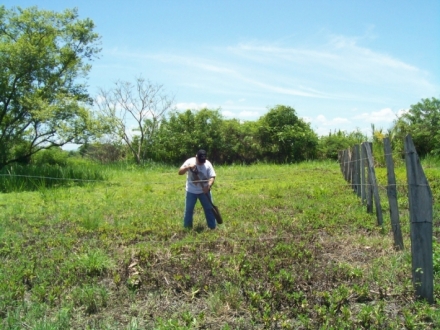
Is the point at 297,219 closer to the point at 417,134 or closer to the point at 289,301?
the point at 289,301

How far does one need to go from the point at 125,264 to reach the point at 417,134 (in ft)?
67.4

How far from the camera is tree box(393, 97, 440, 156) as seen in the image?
21906 mm

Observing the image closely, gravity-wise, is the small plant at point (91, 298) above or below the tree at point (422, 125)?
below

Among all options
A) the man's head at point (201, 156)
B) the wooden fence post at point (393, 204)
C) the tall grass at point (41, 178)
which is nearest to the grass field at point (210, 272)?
the wooden fence post at point (393, 204)

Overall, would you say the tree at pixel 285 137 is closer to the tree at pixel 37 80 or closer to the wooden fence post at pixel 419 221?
the tree at pixel 37 80

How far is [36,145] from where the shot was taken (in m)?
17.6

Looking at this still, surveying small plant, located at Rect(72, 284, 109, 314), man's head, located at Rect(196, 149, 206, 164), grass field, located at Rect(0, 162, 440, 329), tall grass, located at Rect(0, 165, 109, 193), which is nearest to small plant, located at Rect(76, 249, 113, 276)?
grass field, located at Rect(0, 162, 440, 329)

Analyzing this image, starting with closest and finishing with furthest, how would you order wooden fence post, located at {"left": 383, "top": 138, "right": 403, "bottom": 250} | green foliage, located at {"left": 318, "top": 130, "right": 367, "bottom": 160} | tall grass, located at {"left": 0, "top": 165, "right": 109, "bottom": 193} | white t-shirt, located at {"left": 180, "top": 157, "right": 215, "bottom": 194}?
wooden fence post, located at {"left": 383, "top": 138, "right": 403, "bottom": 250}
white t-shirt, located at {"left": 180, "top": 157, "right": 215, "bottom": 194}
tall grass, located at {"left": 0, "top": 165, "right": 109, "bottom": 193}
green foliage, located at {"left": 318, "top": 130, "right": 367, "bottom": 160}

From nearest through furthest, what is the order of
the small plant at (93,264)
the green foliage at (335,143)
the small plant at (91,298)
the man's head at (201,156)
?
the small plant at (91,298) → the small plant at (93,264) → the man's head at (201,156) → the green foliage at (335,143)

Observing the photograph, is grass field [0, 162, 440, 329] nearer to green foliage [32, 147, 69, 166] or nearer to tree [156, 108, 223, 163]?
green foliage [32, 147, 69, 166]

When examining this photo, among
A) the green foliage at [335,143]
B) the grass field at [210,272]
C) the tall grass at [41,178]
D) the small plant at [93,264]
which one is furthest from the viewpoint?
the green foliage at [335,143]

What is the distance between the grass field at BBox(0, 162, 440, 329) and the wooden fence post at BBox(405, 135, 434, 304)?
24cm

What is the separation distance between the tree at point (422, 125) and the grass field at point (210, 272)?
48.7ft

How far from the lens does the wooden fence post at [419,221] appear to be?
4.31 m
